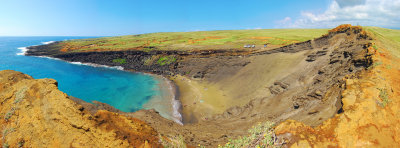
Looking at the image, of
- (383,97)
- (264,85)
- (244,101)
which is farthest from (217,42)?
(383,97)

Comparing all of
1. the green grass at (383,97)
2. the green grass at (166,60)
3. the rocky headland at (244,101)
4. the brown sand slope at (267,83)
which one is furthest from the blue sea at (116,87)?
the green grass at (383,97)

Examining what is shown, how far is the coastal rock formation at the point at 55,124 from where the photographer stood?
7246 mm

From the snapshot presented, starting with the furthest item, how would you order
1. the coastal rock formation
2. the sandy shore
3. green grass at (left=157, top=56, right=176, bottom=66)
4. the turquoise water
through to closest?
green grass at (left=157, top=56, right=176, bottom=66) → the turquoise water → the sandy shore → the coastal rock formation

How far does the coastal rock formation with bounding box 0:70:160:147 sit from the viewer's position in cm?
→ 725

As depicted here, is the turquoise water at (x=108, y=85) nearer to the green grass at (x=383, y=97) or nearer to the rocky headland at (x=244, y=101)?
the rocky headland at (x=244, y=101)

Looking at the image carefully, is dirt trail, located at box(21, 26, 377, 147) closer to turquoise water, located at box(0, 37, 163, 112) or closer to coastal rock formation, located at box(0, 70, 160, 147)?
coastal rock formation, located at box(0, 70, 160, 147)

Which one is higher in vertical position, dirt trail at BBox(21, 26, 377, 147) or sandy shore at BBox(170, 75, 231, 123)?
dirt trail at BBox(21, 26, 377, 147)

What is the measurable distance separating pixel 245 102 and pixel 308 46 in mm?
19167

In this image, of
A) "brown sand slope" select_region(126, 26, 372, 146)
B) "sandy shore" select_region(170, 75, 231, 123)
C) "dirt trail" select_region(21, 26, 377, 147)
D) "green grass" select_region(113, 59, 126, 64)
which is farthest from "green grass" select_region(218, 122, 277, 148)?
"green grass" select_region(113, 59, 126, 64)

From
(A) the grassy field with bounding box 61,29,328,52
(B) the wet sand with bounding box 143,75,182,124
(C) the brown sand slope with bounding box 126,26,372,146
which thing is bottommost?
(B) the wet sand with bounding box 143,75,182,124

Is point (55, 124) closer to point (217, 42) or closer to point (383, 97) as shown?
point (383, 97)

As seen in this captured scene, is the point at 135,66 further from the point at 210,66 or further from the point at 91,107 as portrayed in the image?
the point at 91,107

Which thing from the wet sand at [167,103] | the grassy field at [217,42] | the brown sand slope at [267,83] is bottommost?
the wet sand at [167,103]

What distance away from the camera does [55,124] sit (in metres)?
7.54
